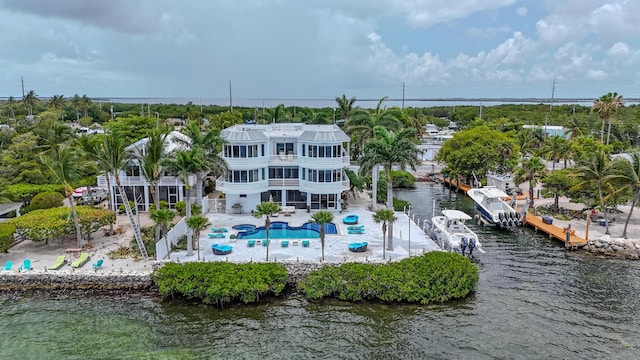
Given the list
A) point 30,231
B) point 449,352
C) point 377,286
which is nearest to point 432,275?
point 377,286

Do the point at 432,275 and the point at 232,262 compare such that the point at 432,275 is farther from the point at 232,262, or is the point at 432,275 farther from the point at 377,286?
the point at 232,262

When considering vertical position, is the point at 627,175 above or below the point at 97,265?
above

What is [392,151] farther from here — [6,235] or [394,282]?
[6,235]

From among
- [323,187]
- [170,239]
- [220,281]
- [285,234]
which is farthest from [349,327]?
[323,187]

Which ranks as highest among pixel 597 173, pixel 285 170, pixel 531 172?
pixel 597 173

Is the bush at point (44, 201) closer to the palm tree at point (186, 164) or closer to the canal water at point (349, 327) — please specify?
the canal water at point (349, 327)

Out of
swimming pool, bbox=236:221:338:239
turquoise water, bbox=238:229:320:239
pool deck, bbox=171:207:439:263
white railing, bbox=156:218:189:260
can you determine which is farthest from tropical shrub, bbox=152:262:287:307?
swimming pool, bbox=236:221:338:239

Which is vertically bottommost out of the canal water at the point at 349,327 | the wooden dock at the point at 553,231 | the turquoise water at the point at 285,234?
the canal water at the point at 349,327

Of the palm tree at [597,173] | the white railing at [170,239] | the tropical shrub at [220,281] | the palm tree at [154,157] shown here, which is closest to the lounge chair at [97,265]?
the white railing at [170,239]
